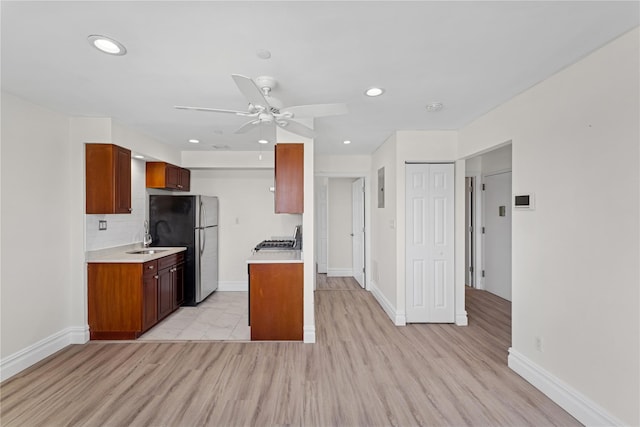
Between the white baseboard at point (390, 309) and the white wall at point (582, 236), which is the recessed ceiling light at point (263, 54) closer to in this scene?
the white wall at point (582, 236)

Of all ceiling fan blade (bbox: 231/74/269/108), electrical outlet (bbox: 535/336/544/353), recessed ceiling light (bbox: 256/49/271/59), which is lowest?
electrical outlet (bbox: 535/336/544/353)

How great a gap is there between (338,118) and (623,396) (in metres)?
3.11

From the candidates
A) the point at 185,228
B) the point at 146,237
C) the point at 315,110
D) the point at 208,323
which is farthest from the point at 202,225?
the point at 315,110

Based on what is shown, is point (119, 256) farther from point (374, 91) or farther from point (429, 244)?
point (429, 244)

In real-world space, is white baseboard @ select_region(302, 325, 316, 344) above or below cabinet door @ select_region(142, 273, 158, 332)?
below

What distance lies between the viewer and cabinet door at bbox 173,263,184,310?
4219 mm

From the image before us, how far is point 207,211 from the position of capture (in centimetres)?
488

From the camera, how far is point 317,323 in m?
3.83

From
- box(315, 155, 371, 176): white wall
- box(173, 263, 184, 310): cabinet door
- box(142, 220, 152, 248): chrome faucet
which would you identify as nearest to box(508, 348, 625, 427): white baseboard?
box(315, 155, 371, 176): white wall

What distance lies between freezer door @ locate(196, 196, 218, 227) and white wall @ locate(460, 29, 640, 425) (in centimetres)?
421

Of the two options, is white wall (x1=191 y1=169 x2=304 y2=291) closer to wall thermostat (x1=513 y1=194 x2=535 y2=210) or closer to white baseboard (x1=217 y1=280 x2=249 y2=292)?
white baseboard (x1=217 y1=280 x2=249 y2=292)

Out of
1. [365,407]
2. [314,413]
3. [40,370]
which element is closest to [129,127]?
[40,370]

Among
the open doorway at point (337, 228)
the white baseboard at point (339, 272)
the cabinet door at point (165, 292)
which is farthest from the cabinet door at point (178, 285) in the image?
the white baseboard at point (339, 272)

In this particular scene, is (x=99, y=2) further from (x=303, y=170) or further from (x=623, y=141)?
(x=623, y=141)
